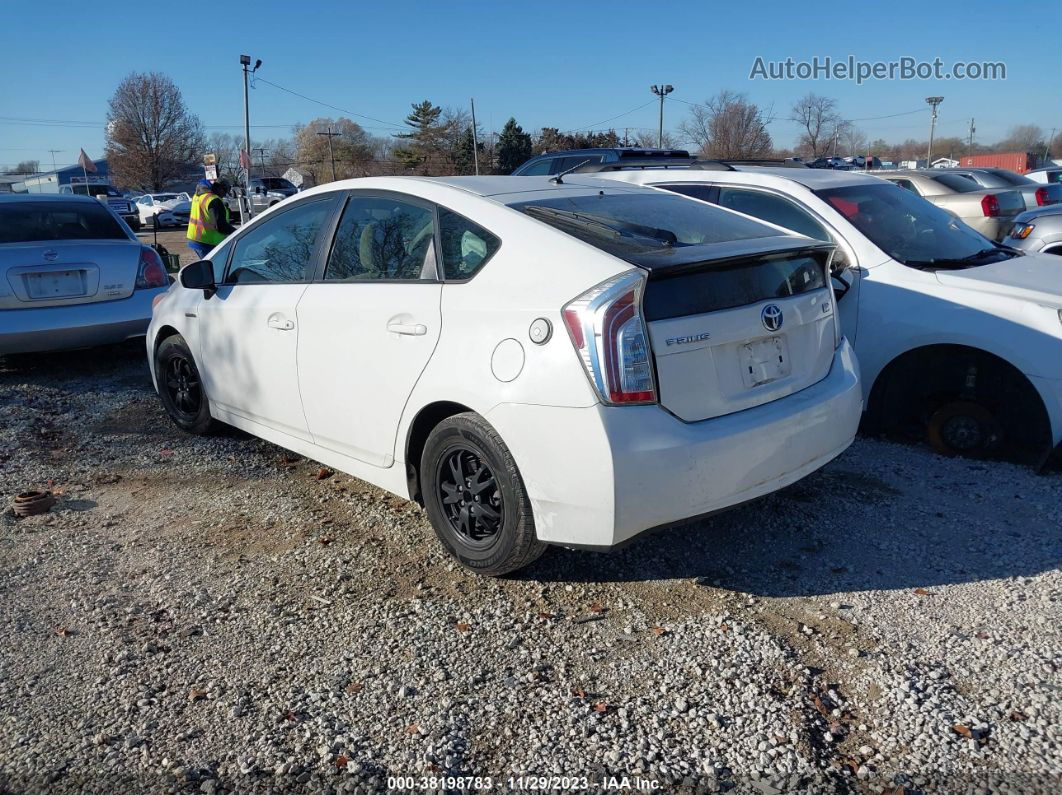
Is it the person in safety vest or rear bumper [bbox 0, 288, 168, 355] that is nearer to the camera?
rear bumper [bbox 0, 288, 168, 355]

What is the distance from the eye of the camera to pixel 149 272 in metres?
7.48

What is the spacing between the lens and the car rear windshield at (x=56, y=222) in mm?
7133

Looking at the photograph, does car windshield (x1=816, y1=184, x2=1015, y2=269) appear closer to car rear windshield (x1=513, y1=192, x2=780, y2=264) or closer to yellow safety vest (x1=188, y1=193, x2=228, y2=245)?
car rear windshield (x1=513, y1=192, x2=780, y2=264)

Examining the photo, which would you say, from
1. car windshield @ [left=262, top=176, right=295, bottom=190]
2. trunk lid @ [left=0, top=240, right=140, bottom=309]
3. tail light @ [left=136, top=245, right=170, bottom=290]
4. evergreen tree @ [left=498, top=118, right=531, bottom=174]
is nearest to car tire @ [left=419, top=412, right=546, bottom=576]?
trunk lid @ [left=0, top=240, right=140, bottom=309]

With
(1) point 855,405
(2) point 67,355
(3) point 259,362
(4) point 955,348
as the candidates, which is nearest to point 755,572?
(1) point 855,405

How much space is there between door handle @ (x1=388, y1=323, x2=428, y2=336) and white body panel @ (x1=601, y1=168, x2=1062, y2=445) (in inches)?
107

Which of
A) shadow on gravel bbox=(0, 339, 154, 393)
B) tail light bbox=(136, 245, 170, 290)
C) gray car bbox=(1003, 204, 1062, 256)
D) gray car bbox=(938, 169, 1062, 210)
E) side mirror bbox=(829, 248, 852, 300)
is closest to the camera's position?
side mirror bbox=(829, 248, 852, 300)

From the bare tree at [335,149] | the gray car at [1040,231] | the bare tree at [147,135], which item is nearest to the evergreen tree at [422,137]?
the bare tree at [335,149]

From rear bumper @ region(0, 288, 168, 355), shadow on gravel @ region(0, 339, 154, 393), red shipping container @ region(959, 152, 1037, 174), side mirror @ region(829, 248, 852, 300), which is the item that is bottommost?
shadow on gravel @ region(0, 339, 154, 393)

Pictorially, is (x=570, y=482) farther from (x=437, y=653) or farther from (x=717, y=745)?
(x=717, y=745)

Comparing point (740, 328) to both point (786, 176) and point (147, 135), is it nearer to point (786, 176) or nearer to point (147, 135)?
point (786, 176)

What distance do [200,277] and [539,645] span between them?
10.1ft

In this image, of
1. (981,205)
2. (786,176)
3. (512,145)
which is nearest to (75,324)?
(786,176)

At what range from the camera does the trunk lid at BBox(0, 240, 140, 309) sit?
6664mm
